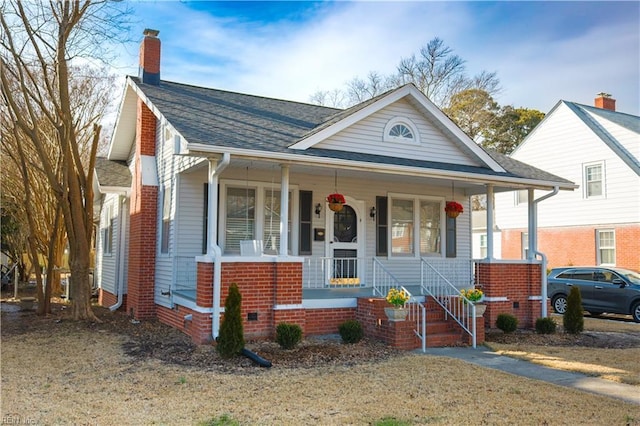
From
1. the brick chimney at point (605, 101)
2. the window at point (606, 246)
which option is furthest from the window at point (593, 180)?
the brick chimney at point (605, 101)

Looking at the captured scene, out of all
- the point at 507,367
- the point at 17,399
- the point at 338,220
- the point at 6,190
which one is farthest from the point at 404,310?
the point at 6,190

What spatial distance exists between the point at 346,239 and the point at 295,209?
62.9 inches

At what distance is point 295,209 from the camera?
1225 centimetres

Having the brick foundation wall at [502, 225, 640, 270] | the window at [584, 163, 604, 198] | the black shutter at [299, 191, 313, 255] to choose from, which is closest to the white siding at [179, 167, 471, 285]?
the black shutter at [299, 191, 313, 255]

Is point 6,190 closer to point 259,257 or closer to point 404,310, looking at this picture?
point 259,257

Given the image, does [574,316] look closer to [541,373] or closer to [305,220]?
[541,373]

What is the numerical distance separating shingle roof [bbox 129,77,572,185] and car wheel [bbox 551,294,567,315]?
16.5 ft

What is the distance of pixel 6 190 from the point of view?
70.6 feet

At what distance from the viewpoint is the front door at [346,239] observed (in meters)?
12.8

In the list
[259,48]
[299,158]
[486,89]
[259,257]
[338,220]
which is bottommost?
[259,257]

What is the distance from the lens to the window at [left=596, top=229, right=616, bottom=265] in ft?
67.3

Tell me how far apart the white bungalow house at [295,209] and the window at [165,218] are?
0.05 meters

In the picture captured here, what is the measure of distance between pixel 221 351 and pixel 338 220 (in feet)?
17.9

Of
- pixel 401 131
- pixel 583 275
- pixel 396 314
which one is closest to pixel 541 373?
pixel 396 314
